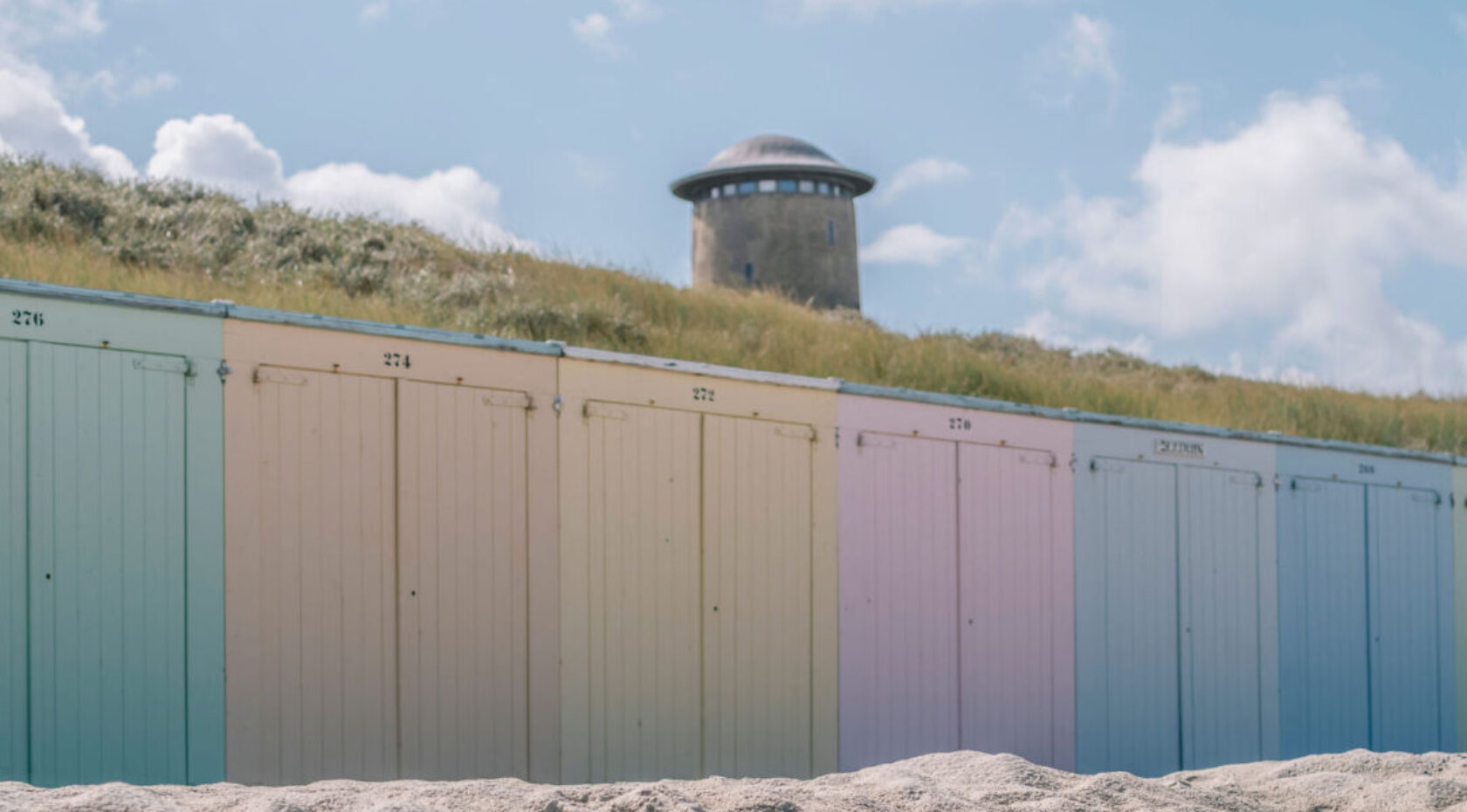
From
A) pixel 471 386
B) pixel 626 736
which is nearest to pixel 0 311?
pixel 471 386

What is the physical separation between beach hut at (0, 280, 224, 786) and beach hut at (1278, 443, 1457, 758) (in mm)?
7998

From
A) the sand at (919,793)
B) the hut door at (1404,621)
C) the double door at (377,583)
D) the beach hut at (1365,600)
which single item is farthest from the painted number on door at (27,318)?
the hut door at (1404,621)

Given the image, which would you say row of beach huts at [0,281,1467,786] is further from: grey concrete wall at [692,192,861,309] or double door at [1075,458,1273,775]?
grey concrete wall at [692,192,861,309]

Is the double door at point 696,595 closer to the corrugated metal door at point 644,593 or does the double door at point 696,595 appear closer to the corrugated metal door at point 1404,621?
the corrugated metal door at point 644,593

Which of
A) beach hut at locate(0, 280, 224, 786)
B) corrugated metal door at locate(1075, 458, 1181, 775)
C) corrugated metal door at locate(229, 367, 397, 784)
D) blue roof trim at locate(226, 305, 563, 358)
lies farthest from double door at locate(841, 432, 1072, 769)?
beach hut at locate(0, 280, 224, 786)

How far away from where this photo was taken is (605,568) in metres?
7.82

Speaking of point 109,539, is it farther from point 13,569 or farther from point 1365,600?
point 1365,600

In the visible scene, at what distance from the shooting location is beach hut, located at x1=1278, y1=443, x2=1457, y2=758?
37.4 ft

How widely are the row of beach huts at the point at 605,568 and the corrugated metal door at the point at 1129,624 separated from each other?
29mm

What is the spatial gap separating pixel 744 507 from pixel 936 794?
122 inches

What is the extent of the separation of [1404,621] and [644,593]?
7192mm

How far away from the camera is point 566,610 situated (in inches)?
301

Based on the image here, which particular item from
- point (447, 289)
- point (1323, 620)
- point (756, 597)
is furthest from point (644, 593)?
point (447, 289)

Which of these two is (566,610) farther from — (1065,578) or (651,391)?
(1065,578)
